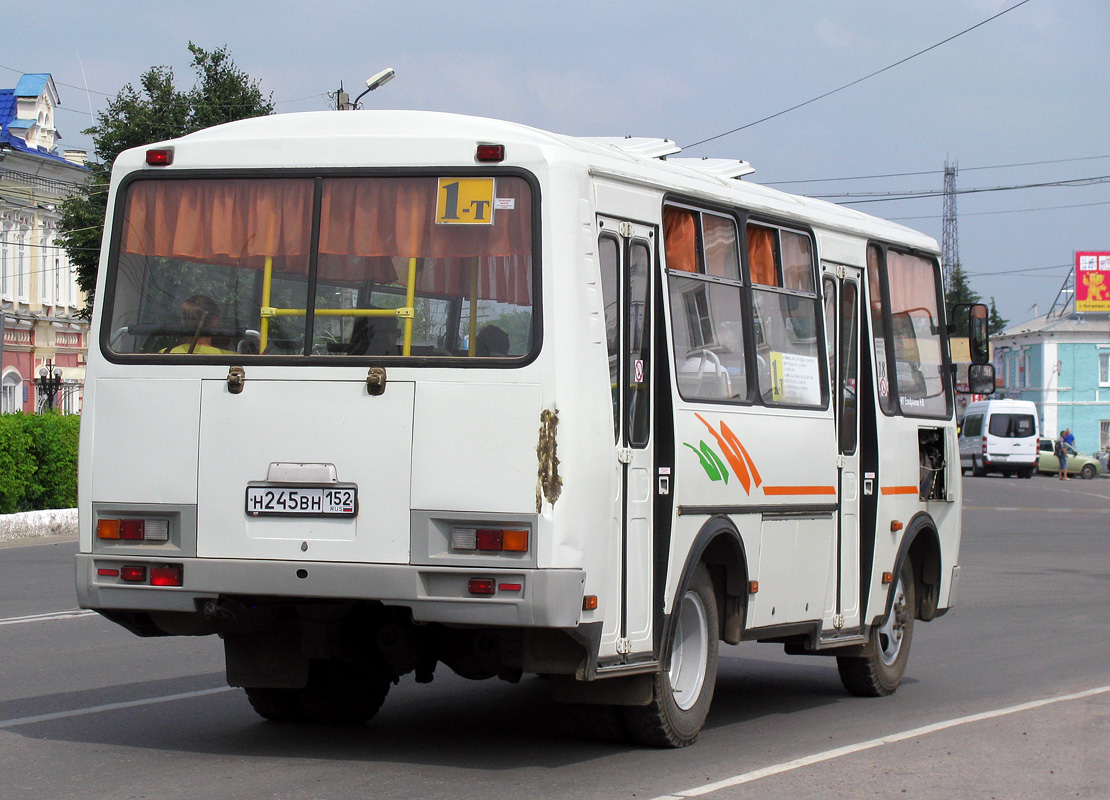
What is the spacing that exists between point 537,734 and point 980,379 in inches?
188

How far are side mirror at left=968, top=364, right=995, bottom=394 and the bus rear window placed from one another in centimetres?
538

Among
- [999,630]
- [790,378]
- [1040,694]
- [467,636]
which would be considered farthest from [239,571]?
[999,630]

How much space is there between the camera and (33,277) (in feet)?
167

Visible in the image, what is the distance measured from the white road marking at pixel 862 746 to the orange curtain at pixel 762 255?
2.53 metres

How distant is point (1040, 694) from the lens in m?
10.2

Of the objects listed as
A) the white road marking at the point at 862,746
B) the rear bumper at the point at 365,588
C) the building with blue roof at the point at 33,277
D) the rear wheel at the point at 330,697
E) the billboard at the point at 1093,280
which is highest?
the billboard at the point at 1093,280

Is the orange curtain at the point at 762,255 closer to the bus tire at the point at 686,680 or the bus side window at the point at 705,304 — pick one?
the bus side window at the point at 705,304

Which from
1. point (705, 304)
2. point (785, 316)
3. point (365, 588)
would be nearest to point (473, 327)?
point (365, 588)

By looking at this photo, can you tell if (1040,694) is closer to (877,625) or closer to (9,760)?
(877,625)

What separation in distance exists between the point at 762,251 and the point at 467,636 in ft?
9.54

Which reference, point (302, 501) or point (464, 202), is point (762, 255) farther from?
point (302, 501)

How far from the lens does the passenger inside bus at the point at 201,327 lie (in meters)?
7.32

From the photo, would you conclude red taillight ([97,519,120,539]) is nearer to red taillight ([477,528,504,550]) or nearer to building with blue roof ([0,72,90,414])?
red taillight ([477,528,504,550])

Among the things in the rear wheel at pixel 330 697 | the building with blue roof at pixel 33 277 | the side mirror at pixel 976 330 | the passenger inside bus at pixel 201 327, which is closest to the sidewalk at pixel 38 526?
the rear wheel at pixel 330 697
